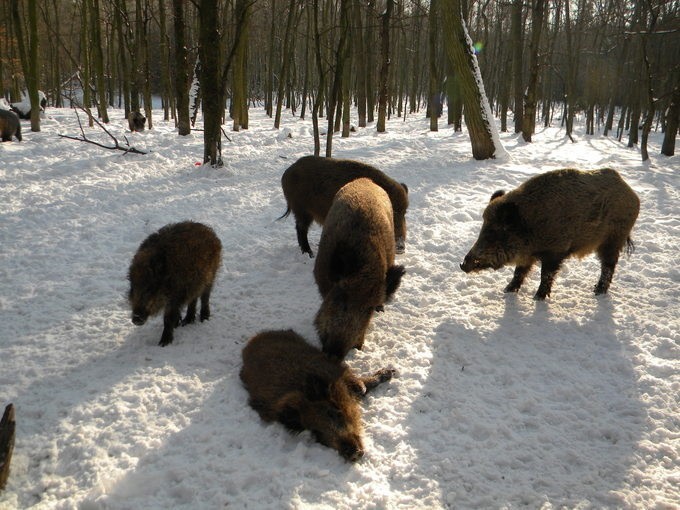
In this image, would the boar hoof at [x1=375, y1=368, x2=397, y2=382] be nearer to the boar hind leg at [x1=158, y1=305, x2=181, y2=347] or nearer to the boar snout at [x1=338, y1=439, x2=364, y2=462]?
the boar snout at [x1=338, y1=439, x2=364, y2=462]

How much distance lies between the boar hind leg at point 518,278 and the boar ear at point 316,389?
3.13 m

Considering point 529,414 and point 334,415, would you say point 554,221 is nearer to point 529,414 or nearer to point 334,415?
point 529,414

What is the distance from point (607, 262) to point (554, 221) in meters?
1.02

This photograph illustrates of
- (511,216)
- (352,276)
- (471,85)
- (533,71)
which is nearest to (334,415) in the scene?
(352,276)

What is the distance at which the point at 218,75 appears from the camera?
1055 centimetres

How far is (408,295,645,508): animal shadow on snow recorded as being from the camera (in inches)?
116

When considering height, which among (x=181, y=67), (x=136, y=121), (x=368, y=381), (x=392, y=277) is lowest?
(x=368, y=381)

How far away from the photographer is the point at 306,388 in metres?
3.41

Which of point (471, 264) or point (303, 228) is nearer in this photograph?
point (471, 264)

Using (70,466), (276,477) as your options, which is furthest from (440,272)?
(70,466)

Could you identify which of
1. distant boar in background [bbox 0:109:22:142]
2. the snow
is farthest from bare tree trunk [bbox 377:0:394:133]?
distant boar in background [bbox 0:109:22:142]

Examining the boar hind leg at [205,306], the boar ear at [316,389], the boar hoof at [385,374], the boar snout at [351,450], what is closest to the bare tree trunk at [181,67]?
the boar hind leg at [205,306]

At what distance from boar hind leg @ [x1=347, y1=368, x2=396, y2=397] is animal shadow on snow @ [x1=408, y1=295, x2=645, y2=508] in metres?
0.33

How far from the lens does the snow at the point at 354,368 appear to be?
288 centimetres
